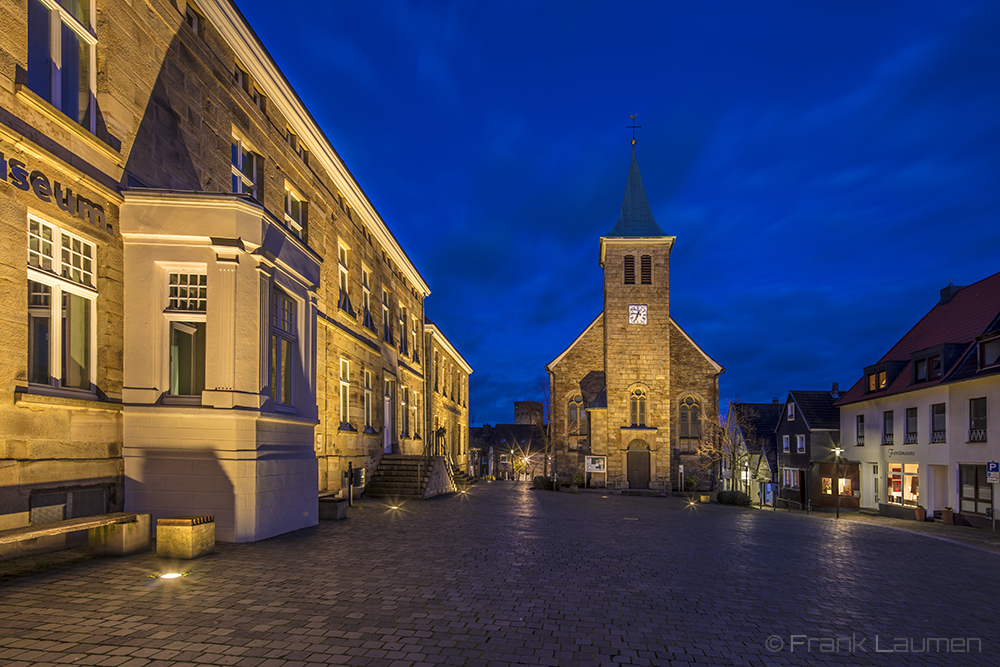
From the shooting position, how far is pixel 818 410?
138ft

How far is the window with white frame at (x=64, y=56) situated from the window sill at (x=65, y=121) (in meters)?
0.31

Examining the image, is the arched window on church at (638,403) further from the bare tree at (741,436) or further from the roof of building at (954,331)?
the roof of building at (954,331)

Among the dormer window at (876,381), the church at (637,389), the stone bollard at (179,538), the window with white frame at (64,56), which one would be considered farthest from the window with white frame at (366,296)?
the dormer window at (876,381)

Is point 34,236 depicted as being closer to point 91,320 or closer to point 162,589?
point 91,320

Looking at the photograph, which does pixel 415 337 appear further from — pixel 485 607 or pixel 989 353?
pixel 485 607

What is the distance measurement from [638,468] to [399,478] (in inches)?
918

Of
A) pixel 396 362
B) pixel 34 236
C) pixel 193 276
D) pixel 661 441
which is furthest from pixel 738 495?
pixel 34 236

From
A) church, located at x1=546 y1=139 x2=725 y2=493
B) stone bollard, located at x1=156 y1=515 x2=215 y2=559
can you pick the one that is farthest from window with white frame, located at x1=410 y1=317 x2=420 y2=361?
stone bollard, located at x1=156 y1=515 x2=215 y2=559

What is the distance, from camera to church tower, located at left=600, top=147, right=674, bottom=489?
136 ft

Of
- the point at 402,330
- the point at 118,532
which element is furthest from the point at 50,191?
the point at 402,330

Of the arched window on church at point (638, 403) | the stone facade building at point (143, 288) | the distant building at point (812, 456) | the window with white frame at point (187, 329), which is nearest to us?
the stone facade building at point (143, 288)

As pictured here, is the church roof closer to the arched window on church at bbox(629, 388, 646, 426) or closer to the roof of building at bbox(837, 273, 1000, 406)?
the arched window on church at bbox(629, 388, 646, 426)

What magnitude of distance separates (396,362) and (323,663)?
75.8 ft

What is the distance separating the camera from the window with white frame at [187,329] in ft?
33.7
